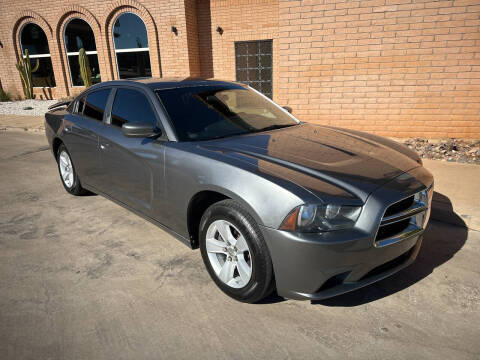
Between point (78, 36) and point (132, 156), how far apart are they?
1277cm

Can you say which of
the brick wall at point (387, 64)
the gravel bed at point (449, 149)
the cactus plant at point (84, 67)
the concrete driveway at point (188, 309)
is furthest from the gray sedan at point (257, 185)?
the cactus plant at point (84, 67)

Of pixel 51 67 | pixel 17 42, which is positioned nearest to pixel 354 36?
pixel 51 67

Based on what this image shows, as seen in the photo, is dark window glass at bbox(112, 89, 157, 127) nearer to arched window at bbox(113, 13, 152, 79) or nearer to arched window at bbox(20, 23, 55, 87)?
arched window at bbox(113, 13, 152, 79)

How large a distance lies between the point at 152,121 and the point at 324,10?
18.1 feet

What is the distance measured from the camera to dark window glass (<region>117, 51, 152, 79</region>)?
41.3 ft

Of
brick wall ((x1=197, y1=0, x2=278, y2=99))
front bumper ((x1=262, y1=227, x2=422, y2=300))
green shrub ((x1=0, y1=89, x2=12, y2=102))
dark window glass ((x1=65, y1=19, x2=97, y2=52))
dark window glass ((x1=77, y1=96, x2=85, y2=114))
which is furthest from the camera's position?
green shrub ((x1=0, y1=89, x2=12, y2=102))

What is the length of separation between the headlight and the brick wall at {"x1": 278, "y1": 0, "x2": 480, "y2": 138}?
19.4 feet

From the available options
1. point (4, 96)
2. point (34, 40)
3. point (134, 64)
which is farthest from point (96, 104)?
point (4, 96)

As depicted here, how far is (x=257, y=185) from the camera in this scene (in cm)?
230

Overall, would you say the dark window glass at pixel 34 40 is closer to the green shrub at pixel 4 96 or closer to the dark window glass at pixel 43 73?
the dark window glass at pixel 43 73

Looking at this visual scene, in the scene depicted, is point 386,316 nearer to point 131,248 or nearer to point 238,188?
point 238,188

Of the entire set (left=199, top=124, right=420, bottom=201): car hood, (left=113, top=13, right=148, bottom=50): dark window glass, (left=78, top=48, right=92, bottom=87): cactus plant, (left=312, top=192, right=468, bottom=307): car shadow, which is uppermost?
(left=113, top=13, right=148, bottom=50): dark window glass

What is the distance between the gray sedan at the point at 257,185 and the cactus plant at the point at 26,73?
1344cm

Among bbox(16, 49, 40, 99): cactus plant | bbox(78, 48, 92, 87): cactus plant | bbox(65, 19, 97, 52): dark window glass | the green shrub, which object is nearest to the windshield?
bbox(78, 48, 92, 87): cactus plant
